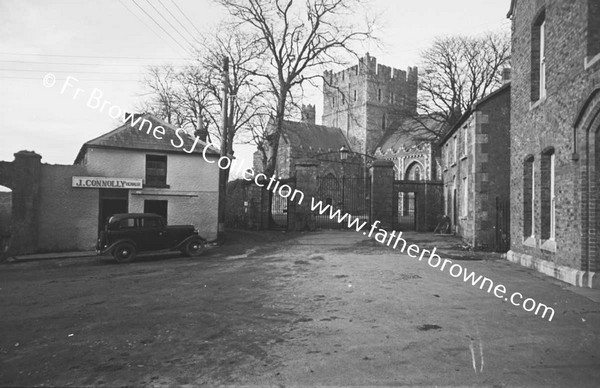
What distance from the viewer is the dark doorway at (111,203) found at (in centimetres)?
1723

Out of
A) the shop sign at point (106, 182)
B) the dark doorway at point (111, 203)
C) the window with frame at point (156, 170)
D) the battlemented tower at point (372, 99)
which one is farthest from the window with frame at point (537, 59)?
the battlemented tower at point (372, 99)

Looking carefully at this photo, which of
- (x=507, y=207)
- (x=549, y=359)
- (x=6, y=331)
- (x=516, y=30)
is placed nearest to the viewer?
A: (x=549, y=359)

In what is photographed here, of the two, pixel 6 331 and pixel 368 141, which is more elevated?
pixel 368 141

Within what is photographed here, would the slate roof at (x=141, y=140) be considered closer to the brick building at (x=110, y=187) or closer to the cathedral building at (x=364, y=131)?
the brick building at (x=110, y=187)

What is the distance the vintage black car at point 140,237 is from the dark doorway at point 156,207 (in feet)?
13.1

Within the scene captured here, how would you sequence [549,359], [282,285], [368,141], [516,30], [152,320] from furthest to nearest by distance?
[368,141] < [516,30] < [282,285] < [152,320] < [549,359]

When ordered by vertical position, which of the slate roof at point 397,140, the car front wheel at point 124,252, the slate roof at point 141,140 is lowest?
the car front wheel at point 124,252

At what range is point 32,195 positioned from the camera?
15.6m

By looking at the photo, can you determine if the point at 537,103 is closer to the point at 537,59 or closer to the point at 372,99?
the point at 537,59

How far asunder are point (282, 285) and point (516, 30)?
1130 centimetres

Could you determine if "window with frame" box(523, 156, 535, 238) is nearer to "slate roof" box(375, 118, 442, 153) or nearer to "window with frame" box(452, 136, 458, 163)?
"window with frame" box(452, 136, 458, 163)

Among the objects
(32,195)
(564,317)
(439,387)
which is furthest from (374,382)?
(32,195)

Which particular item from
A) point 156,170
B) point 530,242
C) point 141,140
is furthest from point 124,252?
point 530,242

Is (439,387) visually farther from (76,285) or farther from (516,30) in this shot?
(516,30)
